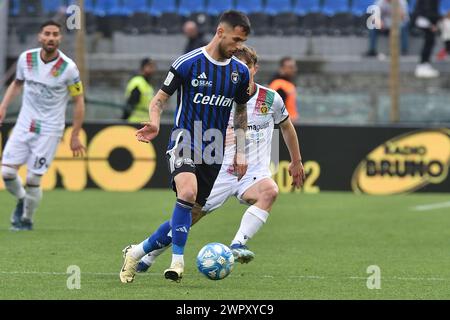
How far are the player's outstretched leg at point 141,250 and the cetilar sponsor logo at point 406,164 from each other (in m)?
10.2

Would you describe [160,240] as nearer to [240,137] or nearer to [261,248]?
[240,137]

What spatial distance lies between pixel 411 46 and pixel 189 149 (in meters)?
15.9

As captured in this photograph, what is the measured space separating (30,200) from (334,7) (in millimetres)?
13244

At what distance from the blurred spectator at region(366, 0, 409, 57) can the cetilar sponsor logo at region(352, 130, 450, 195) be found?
4.07 m

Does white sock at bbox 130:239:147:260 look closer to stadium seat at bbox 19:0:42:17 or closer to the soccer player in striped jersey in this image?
the soccer player in striped jersey

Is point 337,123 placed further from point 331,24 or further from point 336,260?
point 336,260

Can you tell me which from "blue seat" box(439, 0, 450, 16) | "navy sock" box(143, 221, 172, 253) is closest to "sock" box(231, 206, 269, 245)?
"navy sock" box(143, 221, 172, 253)

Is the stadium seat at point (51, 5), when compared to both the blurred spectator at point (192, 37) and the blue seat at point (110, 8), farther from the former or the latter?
the blurred spectator at point (192, 37)

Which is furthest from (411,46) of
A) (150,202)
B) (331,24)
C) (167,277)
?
(167,277)

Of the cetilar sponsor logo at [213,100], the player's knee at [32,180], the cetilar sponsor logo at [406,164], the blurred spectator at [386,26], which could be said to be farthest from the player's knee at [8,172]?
the blurred spectator at [386,26]

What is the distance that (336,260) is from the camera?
1009 centimetres

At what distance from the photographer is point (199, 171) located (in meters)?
8.26

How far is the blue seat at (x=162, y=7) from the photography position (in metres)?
24.4

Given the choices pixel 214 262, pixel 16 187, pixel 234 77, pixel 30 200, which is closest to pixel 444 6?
pixel 16 187
